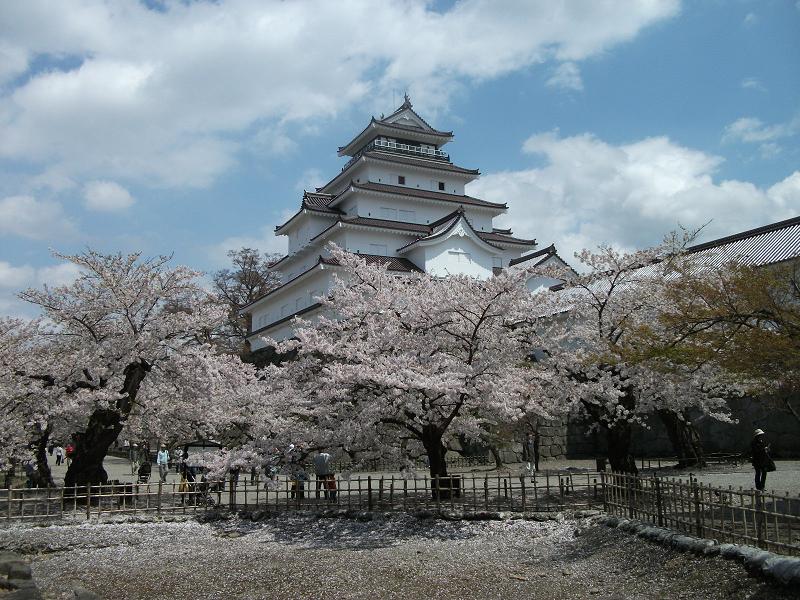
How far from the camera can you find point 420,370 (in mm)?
13750

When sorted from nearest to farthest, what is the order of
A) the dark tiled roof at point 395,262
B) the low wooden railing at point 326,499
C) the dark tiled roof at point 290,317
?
the low wooden railing at point 326,499
the dark tiled roof at point 290,317
the dark tiled roof at point 395,262

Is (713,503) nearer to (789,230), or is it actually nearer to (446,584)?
(446,584)

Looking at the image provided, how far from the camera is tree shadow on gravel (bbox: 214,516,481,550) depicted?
12.2m

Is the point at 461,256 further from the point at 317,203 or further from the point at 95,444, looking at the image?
the point at 95,444

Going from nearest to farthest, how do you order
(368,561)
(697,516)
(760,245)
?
(697,516) → (368,561) → (760,245)

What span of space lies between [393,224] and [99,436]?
21.4 m

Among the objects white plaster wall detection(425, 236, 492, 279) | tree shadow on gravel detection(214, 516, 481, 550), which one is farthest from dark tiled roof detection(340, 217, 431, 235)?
tree shadow on gravel detection(214, 516, 481, 550)

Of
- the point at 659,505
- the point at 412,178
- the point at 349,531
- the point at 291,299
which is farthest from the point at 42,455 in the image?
the point at 412,178

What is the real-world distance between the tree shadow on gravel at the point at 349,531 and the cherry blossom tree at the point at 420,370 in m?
1.70

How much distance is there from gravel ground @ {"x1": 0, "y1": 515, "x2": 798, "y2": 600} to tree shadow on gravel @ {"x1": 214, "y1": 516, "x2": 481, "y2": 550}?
0.02 metres

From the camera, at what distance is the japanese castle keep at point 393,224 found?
112 ft

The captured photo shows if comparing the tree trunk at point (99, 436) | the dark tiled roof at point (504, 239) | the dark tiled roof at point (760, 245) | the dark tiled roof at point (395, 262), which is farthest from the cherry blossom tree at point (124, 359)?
the dark tiled roof at point (504, 239)

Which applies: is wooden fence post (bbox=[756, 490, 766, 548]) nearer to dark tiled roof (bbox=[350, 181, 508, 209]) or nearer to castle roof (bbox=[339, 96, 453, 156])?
dark tiled roof (bbox=[350, 181, 508, 209])

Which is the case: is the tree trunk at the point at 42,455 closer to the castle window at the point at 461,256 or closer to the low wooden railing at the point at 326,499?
the low wooden railing at the point at 326,499
